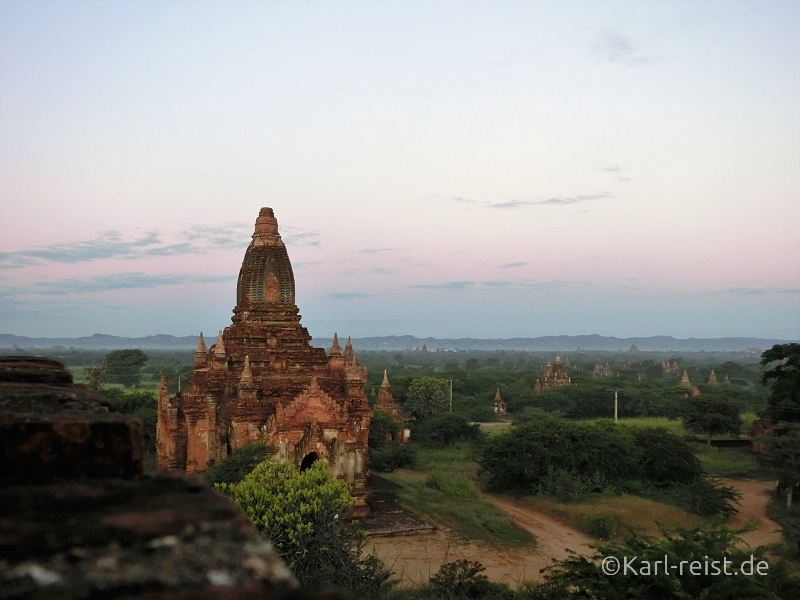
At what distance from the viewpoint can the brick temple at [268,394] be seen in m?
18.0

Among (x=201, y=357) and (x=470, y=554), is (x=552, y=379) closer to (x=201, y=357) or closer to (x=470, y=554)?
(x=201, y=357)

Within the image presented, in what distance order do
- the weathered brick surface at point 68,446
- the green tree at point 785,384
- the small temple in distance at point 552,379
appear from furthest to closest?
the small temple in distance at point 552,379
the green tree at point 785,384
the weathered brick surface at point 68,446

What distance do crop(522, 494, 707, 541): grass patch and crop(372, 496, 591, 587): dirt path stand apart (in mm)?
764

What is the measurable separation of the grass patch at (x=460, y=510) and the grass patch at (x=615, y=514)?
7.78 ft

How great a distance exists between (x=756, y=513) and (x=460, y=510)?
→ 41.5 feet

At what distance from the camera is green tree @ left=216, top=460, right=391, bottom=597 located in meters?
11.5

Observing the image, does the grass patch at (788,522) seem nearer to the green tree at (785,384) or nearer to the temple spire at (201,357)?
the green tree at (785,384)

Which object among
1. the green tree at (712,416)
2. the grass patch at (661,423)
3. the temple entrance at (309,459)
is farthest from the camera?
the grass patch at (661,423)

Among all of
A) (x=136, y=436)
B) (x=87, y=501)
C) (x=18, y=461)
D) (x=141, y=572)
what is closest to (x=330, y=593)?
(x=141, y=572)

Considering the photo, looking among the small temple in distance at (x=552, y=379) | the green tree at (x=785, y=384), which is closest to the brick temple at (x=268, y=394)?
the green tree at (x=785, y=384)

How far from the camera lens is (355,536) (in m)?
12.7

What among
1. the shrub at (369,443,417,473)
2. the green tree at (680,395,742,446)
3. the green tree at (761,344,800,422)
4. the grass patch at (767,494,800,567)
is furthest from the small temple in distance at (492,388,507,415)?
the grass patch at (767,494,800,567)

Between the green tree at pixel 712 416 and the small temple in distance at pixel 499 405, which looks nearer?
the green tree at pixel 712 416

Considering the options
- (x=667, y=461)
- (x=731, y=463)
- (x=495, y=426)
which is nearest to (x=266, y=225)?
(x=667, y=461)
